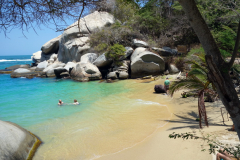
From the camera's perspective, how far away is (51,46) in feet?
114

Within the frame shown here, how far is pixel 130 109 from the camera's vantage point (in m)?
9.96

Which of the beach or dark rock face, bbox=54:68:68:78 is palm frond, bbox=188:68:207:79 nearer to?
the beach

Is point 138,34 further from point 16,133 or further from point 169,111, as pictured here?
point 16,133

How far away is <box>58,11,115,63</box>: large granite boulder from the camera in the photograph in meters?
24.9

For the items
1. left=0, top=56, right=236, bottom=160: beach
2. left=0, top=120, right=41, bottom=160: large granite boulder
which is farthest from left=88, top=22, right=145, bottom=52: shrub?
left=0, top=120, right=41, bottom=160: large granite boulder

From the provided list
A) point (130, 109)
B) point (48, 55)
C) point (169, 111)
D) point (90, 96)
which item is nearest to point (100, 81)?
point (90, 96)

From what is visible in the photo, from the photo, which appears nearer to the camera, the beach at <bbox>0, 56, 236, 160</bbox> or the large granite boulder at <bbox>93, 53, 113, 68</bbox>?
the beach at <bbox>0, 56, 236, 160</bbox>

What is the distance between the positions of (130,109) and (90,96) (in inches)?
180

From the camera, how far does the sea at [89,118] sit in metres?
6.32

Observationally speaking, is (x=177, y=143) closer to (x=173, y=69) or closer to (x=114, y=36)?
(x=173, y=69)

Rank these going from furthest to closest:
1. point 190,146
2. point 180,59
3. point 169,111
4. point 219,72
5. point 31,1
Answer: point 180,59 → point 169,111 → point 190,146 → point 31,1 → point 219,72

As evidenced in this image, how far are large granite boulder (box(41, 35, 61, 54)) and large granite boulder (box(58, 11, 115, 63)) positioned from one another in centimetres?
489

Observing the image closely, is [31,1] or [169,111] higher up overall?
[31,1]

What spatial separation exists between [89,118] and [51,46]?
28.8m
